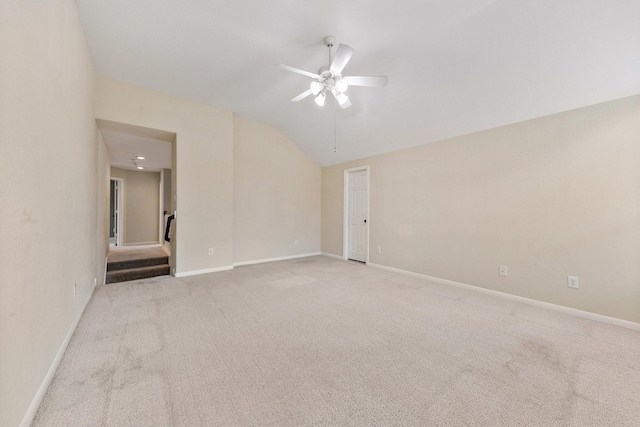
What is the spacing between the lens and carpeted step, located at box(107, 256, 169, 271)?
4586 millimetres

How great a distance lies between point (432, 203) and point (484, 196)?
0.75 m

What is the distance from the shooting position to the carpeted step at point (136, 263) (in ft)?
15.0

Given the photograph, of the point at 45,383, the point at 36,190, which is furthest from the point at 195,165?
the point at 45,383

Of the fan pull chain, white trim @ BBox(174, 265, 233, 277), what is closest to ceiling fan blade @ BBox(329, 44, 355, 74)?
the fan pull chain

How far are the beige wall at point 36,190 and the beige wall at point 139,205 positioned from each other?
6.07m

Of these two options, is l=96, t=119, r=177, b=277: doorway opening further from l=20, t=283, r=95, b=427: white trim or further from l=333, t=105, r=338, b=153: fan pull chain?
l=333, t=105, r=338, b=153: fan pull chain

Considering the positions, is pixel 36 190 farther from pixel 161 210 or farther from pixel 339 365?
pixel 161 210

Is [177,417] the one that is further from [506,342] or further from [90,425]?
[506,342]

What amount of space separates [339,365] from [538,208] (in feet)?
9.78

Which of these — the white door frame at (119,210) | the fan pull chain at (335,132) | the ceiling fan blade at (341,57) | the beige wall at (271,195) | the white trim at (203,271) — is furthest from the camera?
the white door frame at (119,210)

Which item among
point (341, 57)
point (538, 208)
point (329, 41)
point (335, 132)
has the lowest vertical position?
point (538, 208)

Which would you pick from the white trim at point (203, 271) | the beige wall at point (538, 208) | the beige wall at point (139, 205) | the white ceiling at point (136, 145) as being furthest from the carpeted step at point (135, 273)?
the beige wall at point (538, 208)

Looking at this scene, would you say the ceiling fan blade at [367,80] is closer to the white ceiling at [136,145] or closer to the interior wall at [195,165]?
the interior wall at [195,165]

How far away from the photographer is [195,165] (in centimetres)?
408
